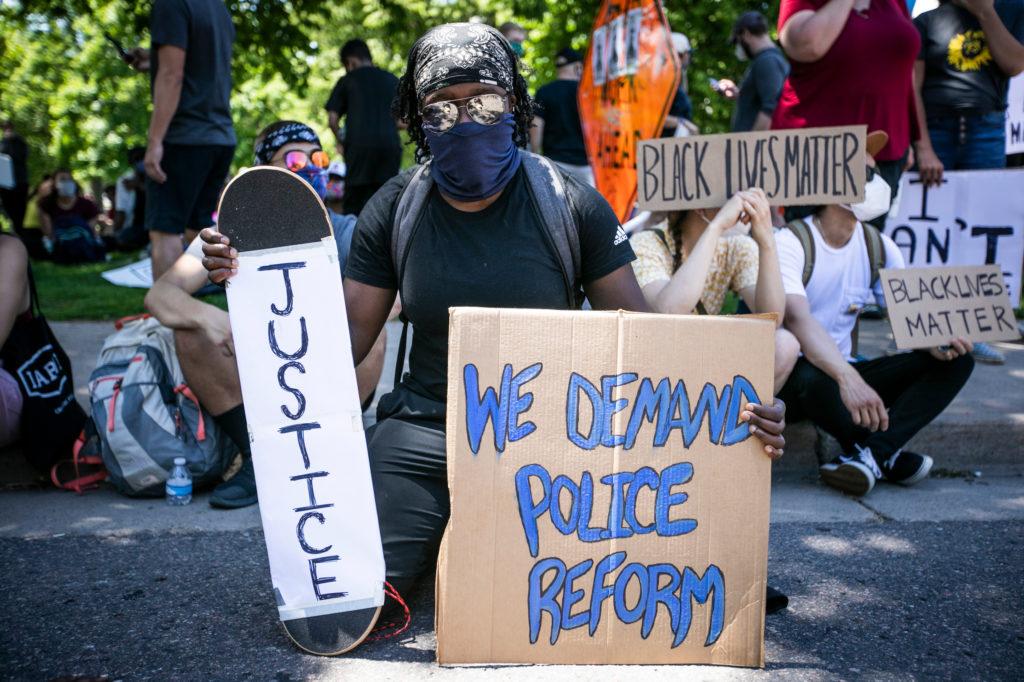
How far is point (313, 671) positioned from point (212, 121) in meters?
3.40

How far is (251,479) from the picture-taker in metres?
3.41

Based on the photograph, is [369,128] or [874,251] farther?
[369,128]

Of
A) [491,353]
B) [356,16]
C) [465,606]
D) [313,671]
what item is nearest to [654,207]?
[491,353]

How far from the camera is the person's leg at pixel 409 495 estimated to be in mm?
2521

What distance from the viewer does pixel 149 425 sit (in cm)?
337

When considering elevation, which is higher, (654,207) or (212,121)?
(212,121)

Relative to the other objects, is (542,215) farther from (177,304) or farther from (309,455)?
(177,304)

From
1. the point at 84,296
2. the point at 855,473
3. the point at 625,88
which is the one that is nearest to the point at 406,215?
the point at 855,473

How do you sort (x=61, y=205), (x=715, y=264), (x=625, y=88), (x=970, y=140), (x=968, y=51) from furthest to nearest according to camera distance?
(x=61, y=205)
(x=625, y=88)
(x=970, y=140)
(x=968, y=51)
(x=715, y=264)

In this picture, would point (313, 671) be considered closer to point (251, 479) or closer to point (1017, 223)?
point (251, 479)

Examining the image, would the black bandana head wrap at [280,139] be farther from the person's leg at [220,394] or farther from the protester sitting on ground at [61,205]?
the protester sitting on ground at [61,205]

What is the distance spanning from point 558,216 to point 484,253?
223mm

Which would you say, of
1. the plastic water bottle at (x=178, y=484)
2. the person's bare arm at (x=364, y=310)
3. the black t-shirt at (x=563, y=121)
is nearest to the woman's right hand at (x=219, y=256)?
the person's bare arm at (x=364, y=310)

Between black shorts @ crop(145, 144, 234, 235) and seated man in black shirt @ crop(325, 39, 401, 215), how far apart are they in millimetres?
1907
